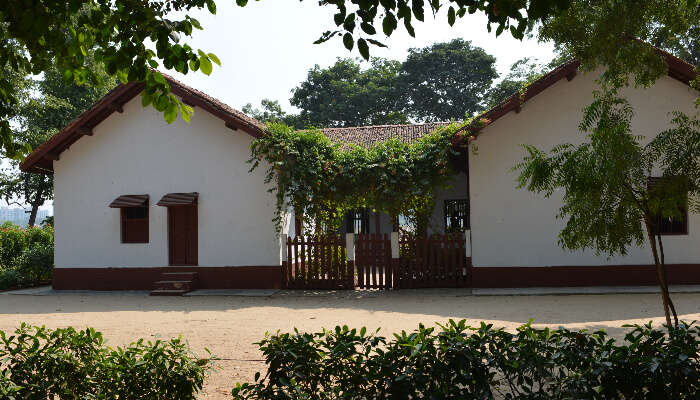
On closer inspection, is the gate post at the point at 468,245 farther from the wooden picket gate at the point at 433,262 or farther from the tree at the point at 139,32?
the tree at the point at 139,32

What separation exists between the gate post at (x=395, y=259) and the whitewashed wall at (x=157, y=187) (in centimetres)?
287

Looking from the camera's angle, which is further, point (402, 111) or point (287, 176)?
point (402, 111)

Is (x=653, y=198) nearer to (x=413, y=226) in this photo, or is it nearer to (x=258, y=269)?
(x=413, y=226)

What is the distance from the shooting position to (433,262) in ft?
42.5

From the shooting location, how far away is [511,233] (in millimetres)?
12531

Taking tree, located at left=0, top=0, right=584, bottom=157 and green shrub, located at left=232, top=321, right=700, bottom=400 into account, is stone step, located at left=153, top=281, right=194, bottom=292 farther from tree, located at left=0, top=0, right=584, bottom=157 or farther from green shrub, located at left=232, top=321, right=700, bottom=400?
green shrub, located at left=232, top=321, right=700, bottom=400

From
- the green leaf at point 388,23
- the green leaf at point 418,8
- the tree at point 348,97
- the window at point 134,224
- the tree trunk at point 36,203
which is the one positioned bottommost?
the window at point 134,224

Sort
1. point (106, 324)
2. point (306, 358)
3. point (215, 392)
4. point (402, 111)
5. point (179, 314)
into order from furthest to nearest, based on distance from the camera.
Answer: point (402, 111) → point (179, 314) → point (106, 324) → point (215, 392) → point (306, 358)

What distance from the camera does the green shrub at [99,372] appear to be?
376 centimetres

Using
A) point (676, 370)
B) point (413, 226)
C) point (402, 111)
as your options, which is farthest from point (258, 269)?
point (402, 111)

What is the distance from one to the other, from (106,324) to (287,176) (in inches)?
205

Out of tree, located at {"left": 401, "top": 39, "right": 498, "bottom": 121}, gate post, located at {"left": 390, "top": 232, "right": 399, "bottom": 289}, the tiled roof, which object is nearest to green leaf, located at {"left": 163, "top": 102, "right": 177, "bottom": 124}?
gate post, located at {"left": 390, "top": 232, "right": 399, "bottom": 289}

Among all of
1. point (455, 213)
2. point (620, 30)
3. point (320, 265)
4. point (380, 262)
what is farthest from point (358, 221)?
point (620, 30)

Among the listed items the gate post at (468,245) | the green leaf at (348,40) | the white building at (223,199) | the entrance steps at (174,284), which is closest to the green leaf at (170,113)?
the green leaf at (348,40)
